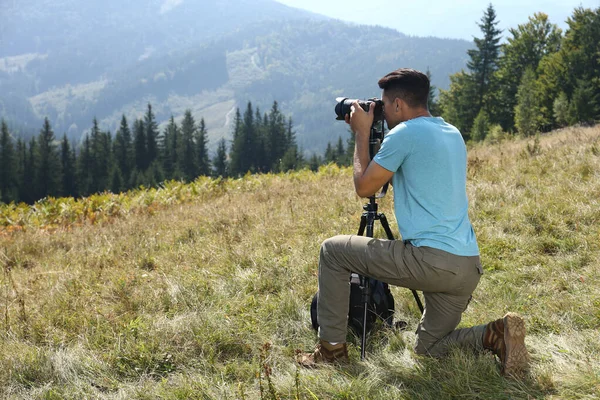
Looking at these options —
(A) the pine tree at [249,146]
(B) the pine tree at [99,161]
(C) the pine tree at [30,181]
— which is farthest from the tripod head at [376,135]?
(A) the pine tree at [249,146]

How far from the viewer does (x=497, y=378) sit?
123 inches

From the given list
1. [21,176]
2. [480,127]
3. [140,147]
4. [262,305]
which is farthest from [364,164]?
[21,176]

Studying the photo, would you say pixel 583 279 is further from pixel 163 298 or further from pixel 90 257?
pixel 90 257

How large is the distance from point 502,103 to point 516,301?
53.8 m

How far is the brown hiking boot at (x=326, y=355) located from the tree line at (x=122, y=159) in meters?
77.2

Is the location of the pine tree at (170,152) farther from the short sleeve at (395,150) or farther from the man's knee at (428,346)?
the short sleeve at (395,150)

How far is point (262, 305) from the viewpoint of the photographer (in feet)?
15.5

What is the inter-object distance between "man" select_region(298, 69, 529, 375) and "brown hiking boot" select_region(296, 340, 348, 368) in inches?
14.7

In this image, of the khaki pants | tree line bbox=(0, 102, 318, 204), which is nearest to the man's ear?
the khaki pants

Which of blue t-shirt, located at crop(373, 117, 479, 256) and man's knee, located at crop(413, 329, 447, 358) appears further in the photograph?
man's knee, located at crop(413, 329, 447, 358)

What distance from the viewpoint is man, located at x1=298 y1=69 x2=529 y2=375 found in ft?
10.6

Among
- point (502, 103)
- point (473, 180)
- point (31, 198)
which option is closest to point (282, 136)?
point (31, 198)

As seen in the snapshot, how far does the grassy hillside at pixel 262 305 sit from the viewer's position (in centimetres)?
334

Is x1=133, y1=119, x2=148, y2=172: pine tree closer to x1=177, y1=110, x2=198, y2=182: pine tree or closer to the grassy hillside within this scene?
x1=177, y1=110, x2=198, y2=182: pine tree
